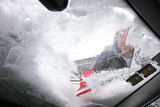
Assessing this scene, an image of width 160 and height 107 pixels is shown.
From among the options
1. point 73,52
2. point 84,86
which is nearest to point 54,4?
point 73,52

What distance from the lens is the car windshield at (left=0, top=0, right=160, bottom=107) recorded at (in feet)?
3.88

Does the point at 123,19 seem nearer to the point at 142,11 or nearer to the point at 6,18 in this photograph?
the point at 142,11

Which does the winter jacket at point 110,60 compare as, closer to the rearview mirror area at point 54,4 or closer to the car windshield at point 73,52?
the car windshield at point 73,52

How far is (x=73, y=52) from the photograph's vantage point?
1.39 m

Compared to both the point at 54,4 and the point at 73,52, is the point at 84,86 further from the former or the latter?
the point at 54,4

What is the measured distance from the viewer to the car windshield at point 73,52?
1183 millimetres

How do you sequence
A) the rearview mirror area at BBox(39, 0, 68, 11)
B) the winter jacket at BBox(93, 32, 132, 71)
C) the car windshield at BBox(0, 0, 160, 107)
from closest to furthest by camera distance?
the rearview mirror area at BBox(39, 0, 68, 11), the car windshield at BBox(0, 0, 160, 107), the winter jacket at BBox(93, 32, 132, 71)

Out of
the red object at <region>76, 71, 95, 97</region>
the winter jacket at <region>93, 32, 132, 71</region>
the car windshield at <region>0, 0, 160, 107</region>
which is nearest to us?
the car windshield at <region>0, 0, 160, 107</region>

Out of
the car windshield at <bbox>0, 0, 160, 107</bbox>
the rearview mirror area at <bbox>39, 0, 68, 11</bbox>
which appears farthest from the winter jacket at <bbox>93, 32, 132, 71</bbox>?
the rearview mirror area at <bbox>39, 0, 68, 11</bbox>

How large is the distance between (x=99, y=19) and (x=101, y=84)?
2.54 feet

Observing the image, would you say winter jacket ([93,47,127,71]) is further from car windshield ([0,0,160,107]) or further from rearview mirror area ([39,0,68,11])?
rearview mirror area ([39,0,68,11])

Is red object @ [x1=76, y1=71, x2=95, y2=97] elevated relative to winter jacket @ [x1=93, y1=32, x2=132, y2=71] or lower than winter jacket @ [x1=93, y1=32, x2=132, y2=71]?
lower

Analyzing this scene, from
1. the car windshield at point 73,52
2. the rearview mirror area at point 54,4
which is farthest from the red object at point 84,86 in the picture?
the rearview mirror area at point 54,4

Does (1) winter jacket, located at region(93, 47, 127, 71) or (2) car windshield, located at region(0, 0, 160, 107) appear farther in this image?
(1) winter jacket, located at region(93, 47, 127, 71)
